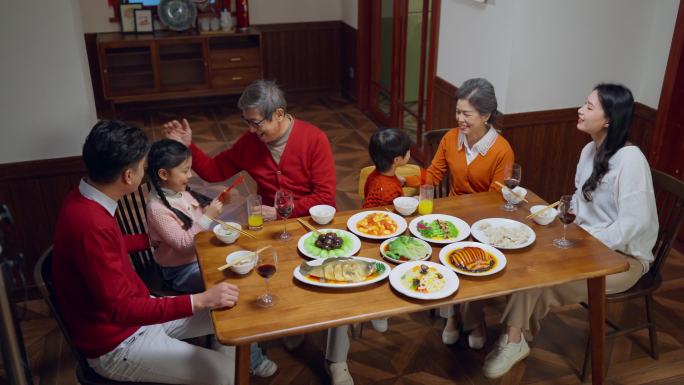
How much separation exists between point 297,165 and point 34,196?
4.46ft

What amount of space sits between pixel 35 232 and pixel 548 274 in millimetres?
2467

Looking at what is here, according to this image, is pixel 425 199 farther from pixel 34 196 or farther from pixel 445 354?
pixel 34 196

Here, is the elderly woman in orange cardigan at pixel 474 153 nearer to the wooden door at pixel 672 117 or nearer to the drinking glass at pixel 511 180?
the drinking glass at pixel 511 180

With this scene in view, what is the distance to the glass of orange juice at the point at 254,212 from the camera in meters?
2.25

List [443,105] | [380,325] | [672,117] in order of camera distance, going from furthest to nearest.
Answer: [443,105] < [672,117] < [380,325]

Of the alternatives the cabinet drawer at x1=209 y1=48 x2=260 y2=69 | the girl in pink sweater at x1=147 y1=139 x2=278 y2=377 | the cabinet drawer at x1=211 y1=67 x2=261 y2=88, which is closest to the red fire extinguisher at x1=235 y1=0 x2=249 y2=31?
the cabinet drawer at x1=209 y1=48 x2=260 y2=69

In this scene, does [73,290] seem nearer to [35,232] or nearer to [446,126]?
[35,232]

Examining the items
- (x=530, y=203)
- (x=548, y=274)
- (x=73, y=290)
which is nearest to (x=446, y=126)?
(x=530, y=203)

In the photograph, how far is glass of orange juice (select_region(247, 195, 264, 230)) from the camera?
2.25 m

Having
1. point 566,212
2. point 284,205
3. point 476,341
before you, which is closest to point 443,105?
point 476,341

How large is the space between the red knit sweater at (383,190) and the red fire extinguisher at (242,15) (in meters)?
4.01

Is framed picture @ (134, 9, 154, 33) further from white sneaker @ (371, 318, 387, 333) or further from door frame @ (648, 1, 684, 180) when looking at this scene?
door frame @ (648, 1, 684, 180)

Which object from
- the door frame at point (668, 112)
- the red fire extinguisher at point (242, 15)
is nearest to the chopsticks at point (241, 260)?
the door frame at point (668, 112)

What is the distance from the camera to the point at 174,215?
2326 millimetres
